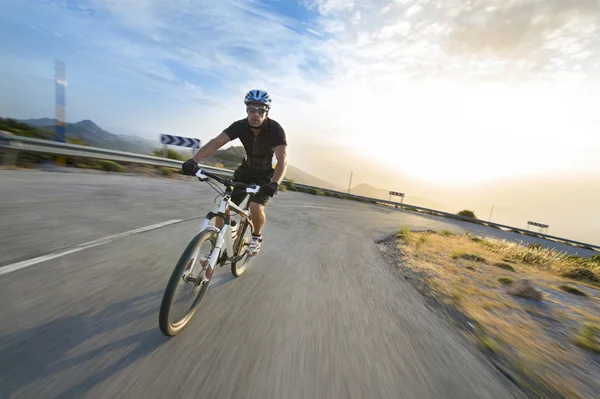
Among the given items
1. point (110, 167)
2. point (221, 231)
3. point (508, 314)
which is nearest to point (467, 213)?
point (508, 314)

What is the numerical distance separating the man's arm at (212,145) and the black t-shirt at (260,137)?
9cm

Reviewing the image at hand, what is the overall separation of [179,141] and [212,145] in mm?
14198

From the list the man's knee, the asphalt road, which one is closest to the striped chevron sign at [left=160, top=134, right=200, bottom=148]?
the asphalt road

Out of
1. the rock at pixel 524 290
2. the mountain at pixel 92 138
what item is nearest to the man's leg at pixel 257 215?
the rock at pixel 524 290

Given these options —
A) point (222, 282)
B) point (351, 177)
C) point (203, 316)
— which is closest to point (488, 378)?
point (203, 316)

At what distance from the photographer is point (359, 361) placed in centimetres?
254

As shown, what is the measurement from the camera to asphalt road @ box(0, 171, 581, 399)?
6.46ft

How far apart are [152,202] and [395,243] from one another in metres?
7.03

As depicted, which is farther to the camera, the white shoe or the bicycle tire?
the white shoe

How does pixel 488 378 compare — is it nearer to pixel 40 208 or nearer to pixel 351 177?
pixel 40 208

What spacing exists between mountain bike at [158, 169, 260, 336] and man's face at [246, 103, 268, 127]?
1.06 meters

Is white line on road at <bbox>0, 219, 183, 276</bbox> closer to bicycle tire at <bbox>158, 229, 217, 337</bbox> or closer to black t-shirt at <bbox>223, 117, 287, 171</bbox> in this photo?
bicycle tire at <bbox>158, 229, 217, 337</bbox>

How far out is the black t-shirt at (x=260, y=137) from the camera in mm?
4148

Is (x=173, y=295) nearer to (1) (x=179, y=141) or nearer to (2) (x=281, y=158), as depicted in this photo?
(2) (x=281, y=158)
